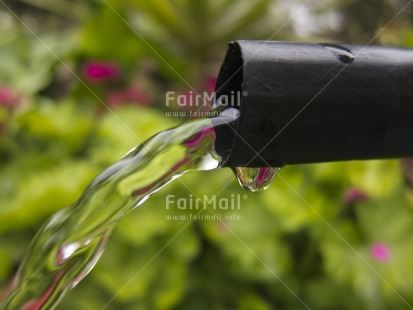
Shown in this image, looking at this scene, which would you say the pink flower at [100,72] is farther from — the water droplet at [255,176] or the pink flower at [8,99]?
the water droplet at [255,176]

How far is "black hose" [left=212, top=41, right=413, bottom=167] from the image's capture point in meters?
0.36

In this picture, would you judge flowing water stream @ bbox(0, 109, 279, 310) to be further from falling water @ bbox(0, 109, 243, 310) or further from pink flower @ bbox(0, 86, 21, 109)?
pink flower @ bbox(0, 86, 21, 109)

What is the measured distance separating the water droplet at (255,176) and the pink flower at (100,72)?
62.9 inches

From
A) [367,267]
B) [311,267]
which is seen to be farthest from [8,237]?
[367,267]

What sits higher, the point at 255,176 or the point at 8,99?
the point at 255,176

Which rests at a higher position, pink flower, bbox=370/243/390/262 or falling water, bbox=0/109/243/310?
falling water, bbox=0/109/243/310

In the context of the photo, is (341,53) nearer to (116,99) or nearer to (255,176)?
(255,176)

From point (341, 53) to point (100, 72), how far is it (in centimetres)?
167

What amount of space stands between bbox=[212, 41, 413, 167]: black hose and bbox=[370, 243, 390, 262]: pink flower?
938 millimetres

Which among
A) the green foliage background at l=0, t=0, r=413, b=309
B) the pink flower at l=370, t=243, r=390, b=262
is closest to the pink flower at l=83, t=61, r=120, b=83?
the green foliage background at l=0, t=0, r=413, b=309

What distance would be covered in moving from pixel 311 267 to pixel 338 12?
1.65 meters

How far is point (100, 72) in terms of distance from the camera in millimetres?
1975

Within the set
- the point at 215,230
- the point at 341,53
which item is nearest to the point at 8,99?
the point at 215,230

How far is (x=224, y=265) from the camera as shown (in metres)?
1.41
